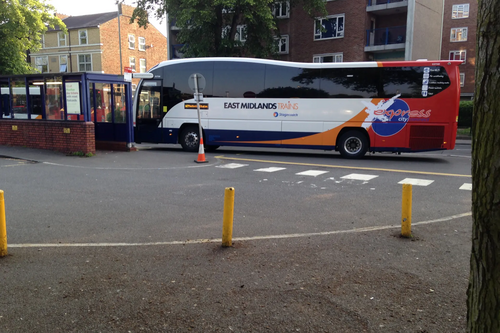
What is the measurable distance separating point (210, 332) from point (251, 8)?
2494cm

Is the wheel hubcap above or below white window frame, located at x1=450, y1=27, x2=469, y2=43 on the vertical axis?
below

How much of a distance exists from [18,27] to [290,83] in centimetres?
2380

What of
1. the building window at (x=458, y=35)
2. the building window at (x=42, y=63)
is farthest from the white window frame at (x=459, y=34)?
the building window at (x=42, y=63)

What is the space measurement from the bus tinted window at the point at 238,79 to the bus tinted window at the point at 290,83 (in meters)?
0.31

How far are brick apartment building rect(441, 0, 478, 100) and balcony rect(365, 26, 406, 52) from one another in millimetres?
19096

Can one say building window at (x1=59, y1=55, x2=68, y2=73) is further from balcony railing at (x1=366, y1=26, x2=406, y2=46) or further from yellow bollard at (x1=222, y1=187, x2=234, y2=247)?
yellow bollard at (x1=222, y1=187, x2=234, y2=247)

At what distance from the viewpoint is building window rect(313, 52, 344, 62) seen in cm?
3203

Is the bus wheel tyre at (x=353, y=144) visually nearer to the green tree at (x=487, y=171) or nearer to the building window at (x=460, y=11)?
the green tree at (x=487, y=171)

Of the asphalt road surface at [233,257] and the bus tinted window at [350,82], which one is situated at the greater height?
the bus tinted window at [350,82]

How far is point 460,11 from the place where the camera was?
48000mm

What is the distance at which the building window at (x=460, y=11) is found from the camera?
47.6 meters

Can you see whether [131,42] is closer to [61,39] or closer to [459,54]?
[61,39]

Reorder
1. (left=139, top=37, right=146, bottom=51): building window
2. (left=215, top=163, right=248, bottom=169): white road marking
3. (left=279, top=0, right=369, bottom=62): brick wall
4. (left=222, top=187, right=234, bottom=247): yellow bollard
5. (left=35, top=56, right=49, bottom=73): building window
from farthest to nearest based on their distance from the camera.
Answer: (left=139, top=37, right=146, bottom=51): building window → (left=35, top=56, right=49, bottom=73): building window → (left=279, top=0, right=369, bottom=62): brick wall → (left=215, top=163, right=248, bottom=169): white road marking → (left=222, top=187, right=234, bottom=247): yellow bollard

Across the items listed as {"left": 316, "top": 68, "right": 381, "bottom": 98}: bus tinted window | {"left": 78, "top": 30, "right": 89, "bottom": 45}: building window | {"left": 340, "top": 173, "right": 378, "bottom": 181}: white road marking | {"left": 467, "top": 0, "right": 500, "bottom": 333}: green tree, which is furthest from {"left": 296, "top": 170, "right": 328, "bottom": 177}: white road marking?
{"left": 78, "top": 30, "right": 89, "bottom": 45}: building window
